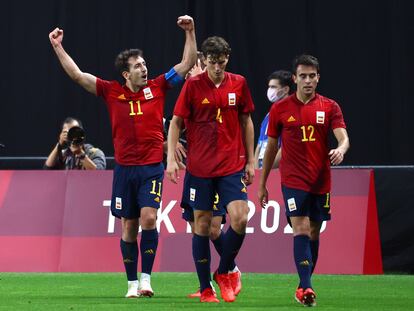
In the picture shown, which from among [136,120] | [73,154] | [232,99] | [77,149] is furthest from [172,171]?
[73,154]

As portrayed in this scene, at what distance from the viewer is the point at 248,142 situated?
12.0 m

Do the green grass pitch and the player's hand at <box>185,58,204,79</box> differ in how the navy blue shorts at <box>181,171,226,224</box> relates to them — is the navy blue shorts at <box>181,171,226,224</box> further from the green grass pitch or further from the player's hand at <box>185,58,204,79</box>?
the player's hand at <box>185,58,204,79</box>

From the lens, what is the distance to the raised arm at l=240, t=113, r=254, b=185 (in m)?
11.9

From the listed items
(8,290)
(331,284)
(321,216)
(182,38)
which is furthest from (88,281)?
(182,38)

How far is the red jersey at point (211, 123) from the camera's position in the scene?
38.5 feet

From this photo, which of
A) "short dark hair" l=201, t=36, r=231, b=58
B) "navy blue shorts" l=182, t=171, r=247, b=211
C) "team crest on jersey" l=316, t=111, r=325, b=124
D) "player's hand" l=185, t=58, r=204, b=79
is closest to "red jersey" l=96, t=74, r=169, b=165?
"player's hand" l=185, t=58, r=204, b=79

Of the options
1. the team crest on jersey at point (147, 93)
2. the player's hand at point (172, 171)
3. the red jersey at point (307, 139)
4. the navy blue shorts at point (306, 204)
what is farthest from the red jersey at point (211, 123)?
the team crest on jersey at point (147, 93)

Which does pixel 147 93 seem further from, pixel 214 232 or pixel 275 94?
pixel 275 94

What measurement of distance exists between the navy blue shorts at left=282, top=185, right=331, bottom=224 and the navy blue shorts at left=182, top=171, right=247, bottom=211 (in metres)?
0.39

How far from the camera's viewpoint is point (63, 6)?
19.4 m

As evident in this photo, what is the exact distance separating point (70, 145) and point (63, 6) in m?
3.70

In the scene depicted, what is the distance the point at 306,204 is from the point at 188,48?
5.94ft

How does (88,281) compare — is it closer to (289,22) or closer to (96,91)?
(96,91)

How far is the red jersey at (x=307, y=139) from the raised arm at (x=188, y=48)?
101 centimetres
